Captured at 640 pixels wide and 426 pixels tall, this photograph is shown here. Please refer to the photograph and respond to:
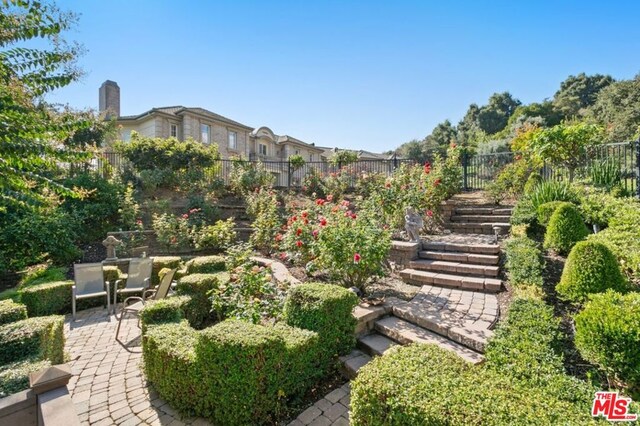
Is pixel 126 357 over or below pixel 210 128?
below

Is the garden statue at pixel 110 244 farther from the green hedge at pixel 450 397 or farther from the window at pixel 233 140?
the window at pixel 233 140

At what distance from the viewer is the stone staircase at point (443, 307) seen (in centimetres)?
335

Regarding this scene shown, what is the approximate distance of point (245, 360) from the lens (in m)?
2.42

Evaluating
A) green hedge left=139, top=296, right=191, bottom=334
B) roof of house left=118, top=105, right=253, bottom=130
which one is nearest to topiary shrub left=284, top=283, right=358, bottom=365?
green hedge left=139, top=296, right=191, bottom=334

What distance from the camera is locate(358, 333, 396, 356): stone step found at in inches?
134

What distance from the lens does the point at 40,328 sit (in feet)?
10.6

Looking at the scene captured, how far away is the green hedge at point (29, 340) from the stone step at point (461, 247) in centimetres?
599

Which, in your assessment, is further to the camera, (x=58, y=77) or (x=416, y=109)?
(x=416, y=109)

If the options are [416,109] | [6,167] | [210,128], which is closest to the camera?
[6,167]

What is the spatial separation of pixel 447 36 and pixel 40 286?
9.85 meters

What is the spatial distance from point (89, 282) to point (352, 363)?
571 cm

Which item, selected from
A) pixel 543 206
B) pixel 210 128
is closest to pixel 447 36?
pixel 543 206

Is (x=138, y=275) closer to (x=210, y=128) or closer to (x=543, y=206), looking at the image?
(x=543, y=206)

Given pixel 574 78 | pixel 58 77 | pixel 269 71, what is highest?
pixel 574 78
